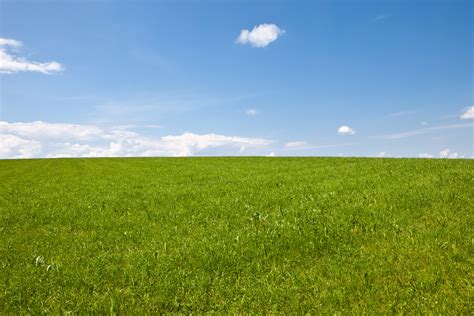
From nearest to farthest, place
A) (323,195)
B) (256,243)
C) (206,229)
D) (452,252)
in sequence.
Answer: (452,252), (256,243), (206,229), (323,195)

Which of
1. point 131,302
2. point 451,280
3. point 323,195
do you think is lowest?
point 131,302

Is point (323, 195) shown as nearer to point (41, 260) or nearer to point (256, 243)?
point (256, 243)

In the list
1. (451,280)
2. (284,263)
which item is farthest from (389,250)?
(284,263)

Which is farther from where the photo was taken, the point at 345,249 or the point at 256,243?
the point at 256,243

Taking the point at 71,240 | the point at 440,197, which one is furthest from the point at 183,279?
the point at 440,197

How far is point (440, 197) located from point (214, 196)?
9409 mm

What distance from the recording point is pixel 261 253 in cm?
1018

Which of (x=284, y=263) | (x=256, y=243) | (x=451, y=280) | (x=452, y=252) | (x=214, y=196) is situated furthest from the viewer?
(x=214, y=196)

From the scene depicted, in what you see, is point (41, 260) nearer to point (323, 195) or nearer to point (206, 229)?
point (206, 229)

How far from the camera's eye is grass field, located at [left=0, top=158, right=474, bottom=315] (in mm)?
7934

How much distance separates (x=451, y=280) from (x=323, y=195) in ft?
24.1

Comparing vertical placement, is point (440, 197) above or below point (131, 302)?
above

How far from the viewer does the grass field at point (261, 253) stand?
7.93 meters

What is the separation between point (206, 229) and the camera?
12.7 metres
